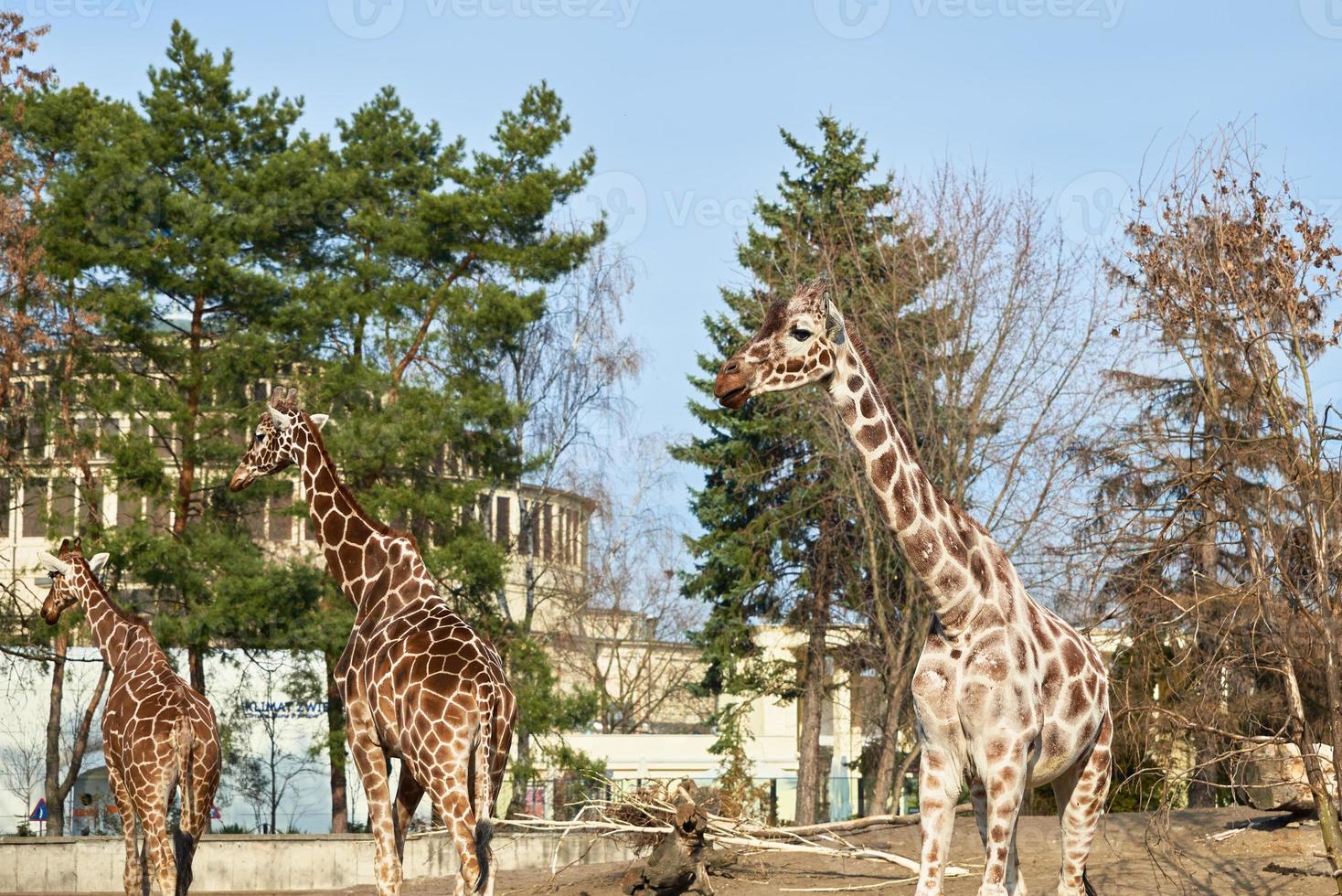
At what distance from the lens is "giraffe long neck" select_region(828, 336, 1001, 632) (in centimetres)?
778

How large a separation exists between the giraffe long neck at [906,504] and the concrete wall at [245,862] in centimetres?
1453

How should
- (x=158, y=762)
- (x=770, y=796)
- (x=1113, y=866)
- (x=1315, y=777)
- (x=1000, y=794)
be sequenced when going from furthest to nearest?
(x=770, y=796) < (x=1113, y=866) < (x=158, y=762) < (x=1315, y=777) < (x=1000, y=794)

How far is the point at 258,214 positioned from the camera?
25703 millimetres

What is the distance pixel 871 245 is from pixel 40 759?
1947 cm

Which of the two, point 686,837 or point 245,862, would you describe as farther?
point 245,862

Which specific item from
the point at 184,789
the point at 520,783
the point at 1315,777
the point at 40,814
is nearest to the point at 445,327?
the point at 520,783

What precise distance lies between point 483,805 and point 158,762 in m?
4.27

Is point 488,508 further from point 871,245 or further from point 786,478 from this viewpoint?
point 871,245

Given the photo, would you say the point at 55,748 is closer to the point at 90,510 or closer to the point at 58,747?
the point at 58,747

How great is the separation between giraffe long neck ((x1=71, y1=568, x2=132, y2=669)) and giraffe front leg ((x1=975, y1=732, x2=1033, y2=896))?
9569 millimetres

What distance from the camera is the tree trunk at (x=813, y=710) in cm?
3111

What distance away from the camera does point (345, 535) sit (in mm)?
11906

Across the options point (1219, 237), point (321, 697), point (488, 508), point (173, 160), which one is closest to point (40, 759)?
point (321, 697)

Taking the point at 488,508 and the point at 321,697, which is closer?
the point at 321,697
